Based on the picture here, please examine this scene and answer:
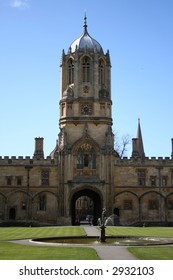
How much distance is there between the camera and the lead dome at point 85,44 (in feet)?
211

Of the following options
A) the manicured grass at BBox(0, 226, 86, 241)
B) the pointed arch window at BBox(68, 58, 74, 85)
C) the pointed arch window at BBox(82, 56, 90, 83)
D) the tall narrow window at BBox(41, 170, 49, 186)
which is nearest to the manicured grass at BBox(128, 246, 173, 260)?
the manicured grass at BBox(0, 226, 86, 241)

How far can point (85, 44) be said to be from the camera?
64.9 m

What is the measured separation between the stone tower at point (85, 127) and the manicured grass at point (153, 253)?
3550cm

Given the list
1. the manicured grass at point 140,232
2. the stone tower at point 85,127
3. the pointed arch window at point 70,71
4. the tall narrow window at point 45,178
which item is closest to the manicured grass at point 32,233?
the manicured grass at point 140,232

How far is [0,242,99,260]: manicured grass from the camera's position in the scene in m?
19.2

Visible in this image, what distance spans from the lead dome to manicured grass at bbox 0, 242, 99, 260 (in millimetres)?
44137

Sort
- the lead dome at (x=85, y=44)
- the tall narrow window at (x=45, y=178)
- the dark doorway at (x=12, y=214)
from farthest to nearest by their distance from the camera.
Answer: the lead dome at (x=85, y=44) < the tall narrow window at (x=45, y=178) < the dark doorway at (x=12, y=214)

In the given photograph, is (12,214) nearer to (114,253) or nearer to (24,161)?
(24,161)

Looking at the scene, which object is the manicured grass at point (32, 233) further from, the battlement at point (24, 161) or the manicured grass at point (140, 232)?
the battlement at point (24, 161)

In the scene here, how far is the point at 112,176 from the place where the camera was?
5969 cm

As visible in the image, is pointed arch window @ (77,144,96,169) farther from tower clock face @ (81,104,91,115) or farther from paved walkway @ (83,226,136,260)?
paved walkway @ (83,226,136,260)

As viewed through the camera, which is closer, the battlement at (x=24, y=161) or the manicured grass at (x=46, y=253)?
the manicured grass at (x=46, y=253)

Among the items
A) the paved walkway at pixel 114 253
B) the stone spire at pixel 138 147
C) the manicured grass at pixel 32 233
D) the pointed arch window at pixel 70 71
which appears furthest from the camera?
the stone spire at pixel 138 147
